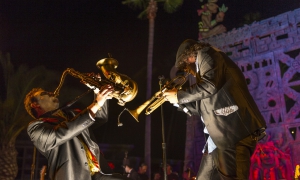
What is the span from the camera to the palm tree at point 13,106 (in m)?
15.6

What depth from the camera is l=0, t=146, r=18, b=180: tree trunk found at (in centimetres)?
1600

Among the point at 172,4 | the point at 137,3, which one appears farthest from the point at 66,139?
the point at 172,4

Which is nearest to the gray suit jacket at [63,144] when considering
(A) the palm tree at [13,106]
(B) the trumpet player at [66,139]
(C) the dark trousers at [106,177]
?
(B) the trumpet player at [66,139]

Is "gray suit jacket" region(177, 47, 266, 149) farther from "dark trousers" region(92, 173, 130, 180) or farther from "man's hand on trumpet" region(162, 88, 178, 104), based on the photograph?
"dark trousers" region(92, 173, 130, 180)

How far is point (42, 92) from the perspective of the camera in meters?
3.90

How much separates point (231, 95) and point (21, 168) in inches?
726

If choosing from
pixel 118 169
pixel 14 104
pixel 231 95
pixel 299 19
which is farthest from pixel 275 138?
pixel 231 95

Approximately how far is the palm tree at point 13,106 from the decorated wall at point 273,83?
1091cm

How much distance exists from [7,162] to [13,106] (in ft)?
9.74

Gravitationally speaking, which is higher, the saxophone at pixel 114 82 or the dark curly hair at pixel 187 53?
the dark curly hair at pixel 187 53

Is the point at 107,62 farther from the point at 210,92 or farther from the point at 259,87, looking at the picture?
the point at 259,87

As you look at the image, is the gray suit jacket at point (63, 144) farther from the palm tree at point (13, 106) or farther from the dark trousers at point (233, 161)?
the palm tree at point (13, 106)

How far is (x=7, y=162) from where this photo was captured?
52.9 ft

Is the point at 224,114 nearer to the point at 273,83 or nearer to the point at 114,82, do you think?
the point at 114,82
